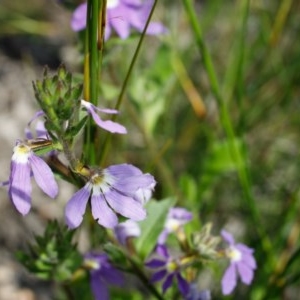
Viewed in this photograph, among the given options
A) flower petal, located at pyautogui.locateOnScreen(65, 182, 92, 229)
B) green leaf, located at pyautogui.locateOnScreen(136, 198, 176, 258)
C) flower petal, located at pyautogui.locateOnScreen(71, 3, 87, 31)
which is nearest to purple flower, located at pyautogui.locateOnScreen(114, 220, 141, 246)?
green leaf, located at pyautogui.locateOnScreen(136, 198, 176, 258)

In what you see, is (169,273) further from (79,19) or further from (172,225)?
(79,19)

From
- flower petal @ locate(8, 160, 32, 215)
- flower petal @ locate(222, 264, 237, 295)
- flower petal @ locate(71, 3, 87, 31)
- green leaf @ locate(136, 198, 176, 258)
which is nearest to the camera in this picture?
flower petal @ locate(8, 160, 32, 215)

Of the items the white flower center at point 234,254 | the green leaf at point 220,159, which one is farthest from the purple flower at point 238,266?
the green leaf at point 220,159

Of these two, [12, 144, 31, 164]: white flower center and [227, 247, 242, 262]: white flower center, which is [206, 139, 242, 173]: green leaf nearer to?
[227, 247, 242, 262]: white flower center

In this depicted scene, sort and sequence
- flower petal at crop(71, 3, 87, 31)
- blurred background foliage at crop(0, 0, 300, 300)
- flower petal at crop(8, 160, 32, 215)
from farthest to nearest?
blurred background foliage at crop(0, 0, 300, 300), flower petal at crop(71, 3, 87, 31), flower petal at crop(8, 160, 32, 215)

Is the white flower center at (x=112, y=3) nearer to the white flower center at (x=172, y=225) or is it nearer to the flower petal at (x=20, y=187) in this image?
the white flower center at (x=172, y=225)

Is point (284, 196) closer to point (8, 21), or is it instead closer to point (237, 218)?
point (237, 218)

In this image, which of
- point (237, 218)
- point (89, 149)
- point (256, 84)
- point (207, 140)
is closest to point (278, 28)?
point (256, 84)

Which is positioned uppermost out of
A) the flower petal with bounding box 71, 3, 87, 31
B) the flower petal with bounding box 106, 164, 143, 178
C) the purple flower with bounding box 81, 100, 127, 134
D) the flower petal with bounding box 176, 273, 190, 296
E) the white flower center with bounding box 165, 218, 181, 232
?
the flower petal with bounding box 71, 3, 87, 31
